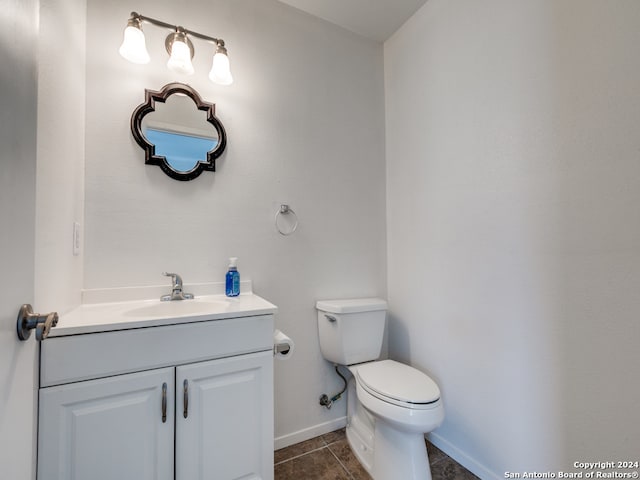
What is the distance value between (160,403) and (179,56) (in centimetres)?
143

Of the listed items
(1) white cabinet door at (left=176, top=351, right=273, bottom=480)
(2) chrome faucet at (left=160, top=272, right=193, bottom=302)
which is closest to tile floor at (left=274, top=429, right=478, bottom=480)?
(1) white cabinet door at (left=176, top=351, right=273, bottom=480)

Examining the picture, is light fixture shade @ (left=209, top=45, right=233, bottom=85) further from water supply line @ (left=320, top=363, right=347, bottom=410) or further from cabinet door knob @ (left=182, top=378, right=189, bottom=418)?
water supply line @ (left=320, top=363, right=347, bottom=410)

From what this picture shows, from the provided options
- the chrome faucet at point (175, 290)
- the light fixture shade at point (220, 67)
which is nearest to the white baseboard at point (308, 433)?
the chrome faucet at point (175, 290)

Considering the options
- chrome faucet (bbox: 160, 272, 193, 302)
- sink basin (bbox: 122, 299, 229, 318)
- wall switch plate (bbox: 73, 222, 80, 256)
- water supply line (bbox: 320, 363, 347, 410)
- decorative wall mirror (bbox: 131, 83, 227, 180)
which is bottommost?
water supply line (bbox: 320, 363, 347, 410)

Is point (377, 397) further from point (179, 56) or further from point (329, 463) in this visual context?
point (179, 56)

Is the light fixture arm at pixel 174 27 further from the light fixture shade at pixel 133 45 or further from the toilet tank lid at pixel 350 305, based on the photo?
the toilet tank lid at pixel 350 305

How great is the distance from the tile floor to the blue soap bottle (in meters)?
0.90

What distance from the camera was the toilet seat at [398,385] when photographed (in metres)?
1.19

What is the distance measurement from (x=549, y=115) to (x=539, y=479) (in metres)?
1.44

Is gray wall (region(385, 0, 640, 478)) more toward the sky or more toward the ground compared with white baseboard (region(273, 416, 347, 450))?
more toward the sky

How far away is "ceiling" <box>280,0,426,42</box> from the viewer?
65.3 inches

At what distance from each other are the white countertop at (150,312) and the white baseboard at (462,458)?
1211 millimetres

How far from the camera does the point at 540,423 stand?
3.71 ft

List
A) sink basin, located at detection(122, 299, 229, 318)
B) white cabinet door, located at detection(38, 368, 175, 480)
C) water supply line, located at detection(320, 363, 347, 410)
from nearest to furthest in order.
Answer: white cabinet door, located at detection(38, 368, 175, 480)
sink basin, located at detection(122, 299, 229, 318)
water supply line, located at detection(320, 363, 347, 410)
